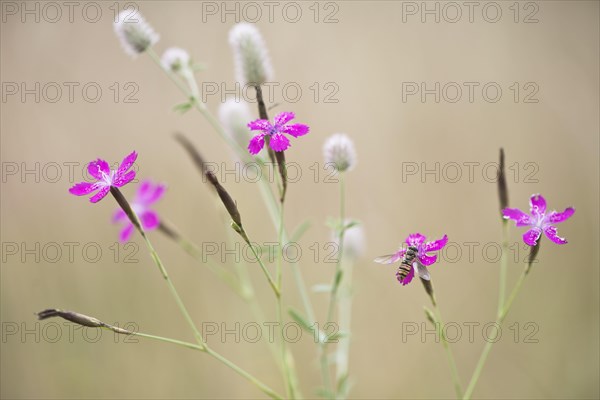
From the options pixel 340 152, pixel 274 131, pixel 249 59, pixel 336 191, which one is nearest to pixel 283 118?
pixel 274 131

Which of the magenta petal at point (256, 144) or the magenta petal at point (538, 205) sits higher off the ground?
the magenta petal at point (256, 144)

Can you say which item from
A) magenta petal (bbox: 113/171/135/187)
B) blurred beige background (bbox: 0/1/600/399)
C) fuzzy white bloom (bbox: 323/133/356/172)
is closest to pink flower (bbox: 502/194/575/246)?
fuzzy white bloom (bbox: 323/133/356/172)

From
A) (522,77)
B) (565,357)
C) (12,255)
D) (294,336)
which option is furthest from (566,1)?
(12,255)

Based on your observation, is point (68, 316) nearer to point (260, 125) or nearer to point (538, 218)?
point (260, 125)

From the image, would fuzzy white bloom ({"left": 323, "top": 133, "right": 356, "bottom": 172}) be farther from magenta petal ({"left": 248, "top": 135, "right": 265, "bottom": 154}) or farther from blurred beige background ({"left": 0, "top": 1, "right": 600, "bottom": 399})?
blurred beige background ({"left": 0, "top": 1, "right": 600, "bottom": 399})

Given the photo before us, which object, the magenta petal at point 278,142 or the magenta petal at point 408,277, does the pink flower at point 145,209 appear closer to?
the magenta petal at point 278,142

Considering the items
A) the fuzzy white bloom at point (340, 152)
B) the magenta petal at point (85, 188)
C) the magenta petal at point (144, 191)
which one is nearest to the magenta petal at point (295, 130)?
the fuzzy white bloom at point (340, 152)

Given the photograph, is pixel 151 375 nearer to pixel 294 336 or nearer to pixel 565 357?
pixel 294 336
